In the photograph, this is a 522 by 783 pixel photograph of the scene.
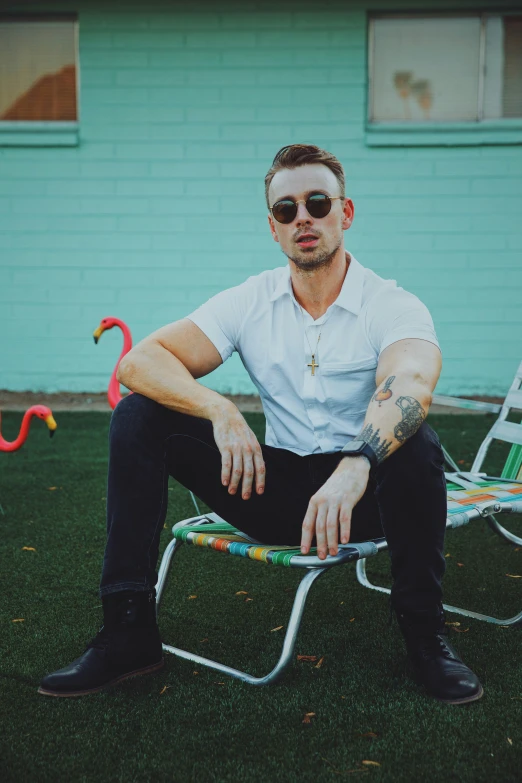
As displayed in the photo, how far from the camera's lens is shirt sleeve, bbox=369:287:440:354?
2.47 m

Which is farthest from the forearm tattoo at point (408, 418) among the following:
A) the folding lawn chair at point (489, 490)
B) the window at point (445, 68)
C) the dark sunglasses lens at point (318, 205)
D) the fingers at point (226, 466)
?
the window at point (445, 68)

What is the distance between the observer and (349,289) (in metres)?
2.67

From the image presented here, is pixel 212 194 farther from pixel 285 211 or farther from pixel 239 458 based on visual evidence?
pixel 239 458

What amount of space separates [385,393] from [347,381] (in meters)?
0.34

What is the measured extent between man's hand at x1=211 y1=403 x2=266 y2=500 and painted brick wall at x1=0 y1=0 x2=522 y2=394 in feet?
20.1

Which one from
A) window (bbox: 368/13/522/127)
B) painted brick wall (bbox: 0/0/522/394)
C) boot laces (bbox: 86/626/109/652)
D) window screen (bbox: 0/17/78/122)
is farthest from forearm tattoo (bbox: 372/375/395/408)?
window screen (bbox: 0/17/78/122)

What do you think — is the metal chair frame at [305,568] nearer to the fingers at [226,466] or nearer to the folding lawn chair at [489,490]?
the folding lawn chair at [489,490]

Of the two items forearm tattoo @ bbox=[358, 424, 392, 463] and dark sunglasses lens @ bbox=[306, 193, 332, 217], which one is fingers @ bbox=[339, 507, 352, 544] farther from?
dark sunglasses lens @ bbox=[306, 193, 332, 217]

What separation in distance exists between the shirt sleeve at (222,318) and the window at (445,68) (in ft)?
20.2

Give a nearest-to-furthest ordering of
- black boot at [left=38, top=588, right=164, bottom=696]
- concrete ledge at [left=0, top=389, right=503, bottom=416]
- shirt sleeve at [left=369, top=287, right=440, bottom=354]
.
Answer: black boot at [left=38, top=588, right=164, bottom=696], shirt sleeve at [left=369, top=287, right=440, bottom=354], concrete ledge at [left=0, top=389, right=503, bottom=416]

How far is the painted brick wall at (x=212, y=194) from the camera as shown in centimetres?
824

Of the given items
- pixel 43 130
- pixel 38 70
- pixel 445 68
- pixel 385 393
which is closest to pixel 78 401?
pixel 43 130

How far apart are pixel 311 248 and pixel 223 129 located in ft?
19.8

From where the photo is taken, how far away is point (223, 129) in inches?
329
